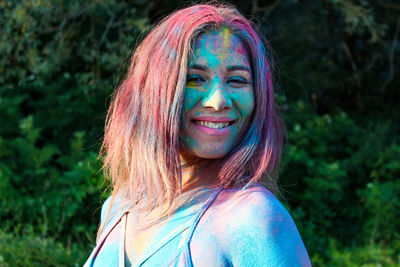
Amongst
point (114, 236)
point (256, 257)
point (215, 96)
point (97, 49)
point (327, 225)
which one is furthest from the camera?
point (97, 49)

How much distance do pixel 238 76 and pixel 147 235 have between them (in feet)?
1.78

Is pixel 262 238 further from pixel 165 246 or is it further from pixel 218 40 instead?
pixel 218 40

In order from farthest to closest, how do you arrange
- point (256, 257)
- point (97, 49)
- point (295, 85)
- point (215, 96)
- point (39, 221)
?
point (295, 85), point (97, 49), point (39, 221), point (215, 96), point (256, 257)

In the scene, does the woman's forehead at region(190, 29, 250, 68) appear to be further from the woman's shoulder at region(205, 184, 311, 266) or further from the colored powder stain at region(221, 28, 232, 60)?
the woman's shoulder at region(205, 184, 311, 266)

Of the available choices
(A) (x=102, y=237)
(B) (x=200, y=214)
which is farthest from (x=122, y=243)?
(B) (x=200, y=214)

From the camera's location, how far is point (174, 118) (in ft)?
5.02

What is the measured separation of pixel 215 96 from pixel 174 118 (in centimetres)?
14

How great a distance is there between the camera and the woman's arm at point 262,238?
4.30 ft

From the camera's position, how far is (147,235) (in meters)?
1.53

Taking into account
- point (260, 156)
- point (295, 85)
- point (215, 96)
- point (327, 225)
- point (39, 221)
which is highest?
point (215, 96)

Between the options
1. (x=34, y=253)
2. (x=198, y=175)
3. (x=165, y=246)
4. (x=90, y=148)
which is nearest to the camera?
(x=165, y=246)

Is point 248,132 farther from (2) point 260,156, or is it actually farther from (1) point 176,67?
(1) point 176,67

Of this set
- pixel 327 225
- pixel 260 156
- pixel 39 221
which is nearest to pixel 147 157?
pixel 260 156

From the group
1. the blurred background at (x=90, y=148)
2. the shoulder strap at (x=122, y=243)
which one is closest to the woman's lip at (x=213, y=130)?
the shoulder strap at (x=122, y=243)
